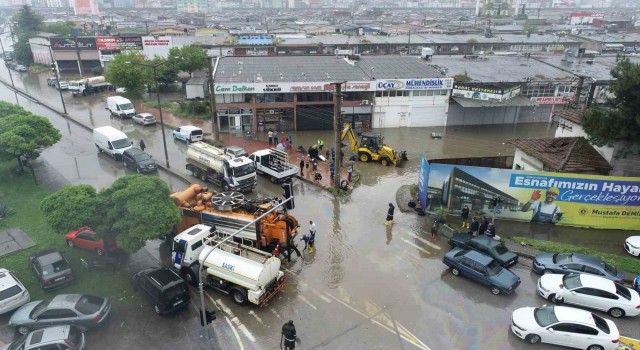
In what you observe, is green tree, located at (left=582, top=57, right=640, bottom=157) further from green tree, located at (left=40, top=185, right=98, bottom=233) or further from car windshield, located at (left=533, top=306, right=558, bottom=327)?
green tree, located at (left=40, top=185, right=98, bottom=233)

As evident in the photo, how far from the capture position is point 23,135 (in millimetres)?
27719

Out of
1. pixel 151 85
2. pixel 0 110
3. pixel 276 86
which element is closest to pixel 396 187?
pixel 276 86

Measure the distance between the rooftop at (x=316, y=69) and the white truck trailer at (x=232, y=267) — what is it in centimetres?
2344

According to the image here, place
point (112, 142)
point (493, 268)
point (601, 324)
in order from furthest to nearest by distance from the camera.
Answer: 1. point (112, 142)
2. point (493, 268)
3. point (601, 324)

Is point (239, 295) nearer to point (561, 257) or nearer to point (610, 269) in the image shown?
point (561, 257)

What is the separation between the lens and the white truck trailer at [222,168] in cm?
2711

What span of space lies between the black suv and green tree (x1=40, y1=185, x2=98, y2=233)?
11.7ft

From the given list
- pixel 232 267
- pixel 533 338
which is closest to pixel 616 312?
pixel 533 338

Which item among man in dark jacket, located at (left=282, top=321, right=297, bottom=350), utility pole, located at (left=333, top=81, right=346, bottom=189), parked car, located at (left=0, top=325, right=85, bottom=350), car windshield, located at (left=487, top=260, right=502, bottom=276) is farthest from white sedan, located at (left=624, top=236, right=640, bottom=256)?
parked car, located at (left=0, top=325, right=85, bottom=350)

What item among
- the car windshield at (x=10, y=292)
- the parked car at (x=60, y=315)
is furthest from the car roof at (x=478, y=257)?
the car windshield at (x=10, y=292)

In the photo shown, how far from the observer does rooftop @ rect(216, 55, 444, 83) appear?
4078 cm

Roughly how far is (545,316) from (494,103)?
95.3ft

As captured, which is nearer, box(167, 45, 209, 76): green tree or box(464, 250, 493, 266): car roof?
box(464, 250, 493, 266): car roof

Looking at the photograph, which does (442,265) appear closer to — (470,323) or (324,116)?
(470,323)
